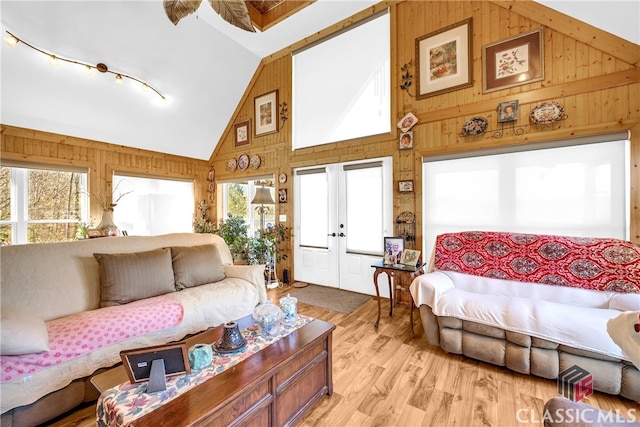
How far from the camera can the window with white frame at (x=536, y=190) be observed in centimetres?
250

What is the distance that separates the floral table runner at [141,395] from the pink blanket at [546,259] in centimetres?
226

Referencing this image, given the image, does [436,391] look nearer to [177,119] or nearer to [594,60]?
[594,60]

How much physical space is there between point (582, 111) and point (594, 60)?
471 mm

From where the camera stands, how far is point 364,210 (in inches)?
156

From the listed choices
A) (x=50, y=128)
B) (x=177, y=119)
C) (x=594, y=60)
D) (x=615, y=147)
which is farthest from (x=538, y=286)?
(x=50, y=128)

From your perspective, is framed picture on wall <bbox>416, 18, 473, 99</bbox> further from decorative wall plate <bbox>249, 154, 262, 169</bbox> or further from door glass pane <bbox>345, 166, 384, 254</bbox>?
decorative wall plate <bbox>249, 154, 262, 169</bbox>

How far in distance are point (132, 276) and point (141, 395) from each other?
1.39 m

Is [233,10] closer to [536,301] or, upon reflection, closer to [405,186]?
Result: [405,186]

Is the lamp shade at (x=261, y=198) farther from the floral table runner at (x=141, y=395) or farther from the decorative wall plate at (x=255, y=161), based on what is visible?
the floral table runner at (x=141, y=395)

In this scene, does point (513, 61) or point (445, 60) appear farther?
point (445, 60)

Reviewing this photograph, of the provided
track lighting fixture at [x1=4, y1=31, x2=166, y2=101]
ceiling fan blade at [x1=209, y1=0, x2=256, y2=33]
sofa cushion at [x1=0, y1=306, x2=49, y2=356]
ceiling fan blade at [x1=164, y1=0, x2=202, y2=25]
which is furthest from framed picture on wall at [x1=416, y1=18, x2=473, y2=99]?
sofa cushion at [x1=0, y1=306, x2=49, y2=356]

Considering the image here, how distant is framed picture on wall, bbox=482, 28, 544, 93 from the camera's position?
279 cm

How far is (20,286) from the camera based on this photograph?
74.9 inches

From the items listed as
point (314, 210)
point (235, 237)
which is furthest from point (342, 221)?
point (235, 237)
